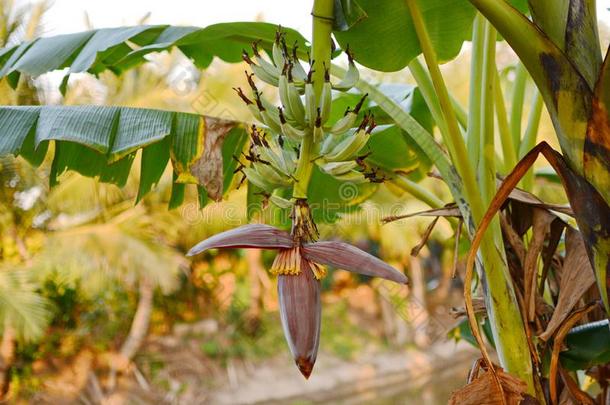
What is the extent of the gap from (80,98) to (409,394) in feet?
13.5

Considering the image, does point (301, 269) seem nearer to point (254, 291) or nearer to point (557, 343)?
point (557, 343)

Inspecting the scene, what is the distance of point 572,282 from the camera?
3.15ft

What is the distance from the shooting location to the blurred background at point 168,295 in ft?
13.4

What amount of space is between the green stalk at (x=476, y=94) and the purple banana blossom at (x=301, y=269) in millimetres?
533

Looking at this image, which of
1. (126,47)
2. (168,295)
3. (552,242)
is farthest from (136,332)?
(552,242)

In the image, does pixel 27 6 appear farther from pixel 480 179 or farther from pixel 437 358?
pixel 437 358

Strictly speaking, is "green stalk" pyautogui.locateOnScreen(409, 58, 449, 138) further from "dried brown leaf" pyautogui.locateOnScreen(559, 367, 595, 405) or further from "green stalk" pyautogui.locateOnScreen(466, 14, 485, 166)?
"dried brown leaf" pyautogui.locateOnScreen(559, 367, 595, 405)

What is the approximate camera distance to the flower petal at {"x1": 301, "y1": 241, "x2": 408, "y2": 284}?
542mm

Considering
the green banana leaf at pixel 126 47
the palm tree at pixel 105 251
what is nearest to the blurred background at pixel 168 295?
the palm tree at pixel 105 251

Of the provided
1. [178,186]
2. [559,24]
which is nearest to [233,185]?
[178,186]

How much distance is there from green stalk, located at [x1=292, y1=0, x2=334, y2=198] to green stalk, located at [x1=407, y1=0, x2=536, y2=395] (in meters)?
0.30

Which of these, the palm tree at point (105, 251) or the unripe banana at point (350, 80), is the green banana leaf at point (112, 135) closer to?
the unripe banana at point (350, 80)

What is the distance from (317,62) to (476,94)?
532 millimetres

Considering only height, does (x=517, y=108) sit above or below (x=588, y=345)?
above
